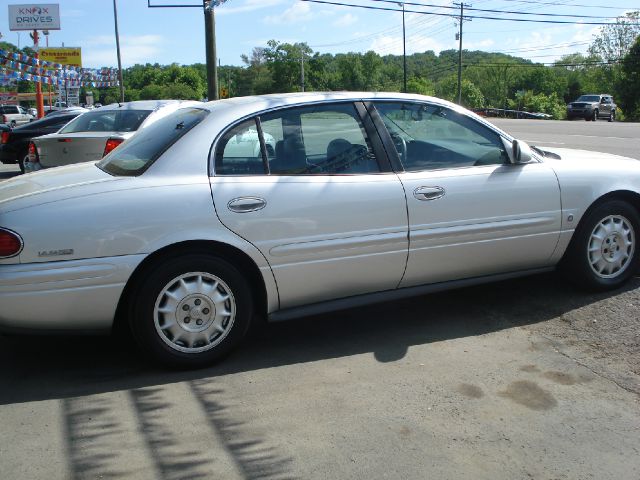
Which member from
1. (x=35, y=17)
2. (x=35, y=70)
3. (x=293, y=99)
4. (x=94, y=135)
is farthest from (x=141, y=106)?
(x=35, y=17)

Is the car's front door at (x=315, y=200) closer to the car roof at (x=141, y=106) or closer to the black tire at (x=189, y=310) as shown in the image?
the black tire at (x=189, y=310)

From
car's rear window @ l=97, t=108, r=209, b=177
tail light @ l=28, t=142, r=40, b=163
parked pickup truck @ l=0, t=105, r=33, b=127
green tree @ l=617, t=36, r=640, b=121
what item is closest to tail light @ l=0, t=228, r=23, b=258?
car's rear window @ l=97, t=108, r=209, b=177

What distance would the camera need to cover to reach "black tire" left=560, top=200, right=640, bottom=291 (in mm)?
4742

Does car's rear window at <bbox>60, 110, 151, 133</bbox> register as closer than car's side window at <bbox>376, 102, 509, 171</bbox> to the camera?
No

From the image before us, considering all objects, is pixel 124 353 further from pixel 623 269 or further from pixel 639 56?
pixel 639 56

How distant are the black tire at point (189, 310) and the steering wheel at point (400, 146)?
1.33 m

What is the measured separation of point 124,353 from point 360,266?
62.7 inches

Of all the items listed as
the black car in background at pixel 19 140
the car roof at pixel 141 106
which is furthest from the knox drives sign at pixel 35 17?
the car roof at pixel 141 106

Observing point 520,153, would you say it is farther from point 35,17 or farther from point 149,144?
point 35,17

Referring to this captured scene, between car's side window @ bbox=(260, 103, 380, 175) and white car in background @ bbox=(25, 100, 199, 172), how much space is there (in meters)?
4.23

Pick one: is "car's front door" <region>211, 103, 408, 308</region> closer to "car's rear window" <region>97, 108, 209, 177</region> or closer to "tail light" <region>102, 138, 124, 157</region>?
→ "car's rear window" <region>97, 108, 209, 177</region>

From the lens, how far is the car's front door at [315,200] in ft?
12.4

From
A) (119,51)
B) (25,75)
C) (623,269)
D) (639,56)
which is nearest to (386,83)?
(639,56)

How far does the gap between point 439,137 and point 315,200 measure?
118cm
